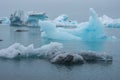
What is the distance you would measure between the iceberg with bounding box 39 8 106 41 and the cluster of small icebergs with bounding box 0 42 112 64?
9131mm

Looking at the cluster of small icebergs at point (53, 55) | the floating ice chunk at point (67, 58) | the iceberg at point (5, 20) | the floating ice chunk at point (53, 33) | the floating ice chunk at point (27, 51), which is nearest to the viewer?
the floating ice chunk at point (67, 58)

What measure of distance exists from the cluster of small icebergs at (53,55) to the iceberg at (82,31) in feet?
30.0

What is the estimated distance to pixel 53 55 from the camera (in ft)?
50.3

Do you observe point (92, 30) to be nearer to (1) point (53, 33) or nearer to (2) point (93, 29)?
(2) point (93, 29)

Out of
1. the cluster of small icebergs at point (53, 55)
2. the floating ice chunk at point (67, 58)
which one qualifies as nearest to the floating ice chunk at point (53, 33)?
the cluster of small icebergs at point (53, 55)

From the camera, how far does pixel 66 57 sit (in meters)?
14.5

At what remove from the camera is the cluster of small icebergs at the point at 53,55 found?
14.5 meters

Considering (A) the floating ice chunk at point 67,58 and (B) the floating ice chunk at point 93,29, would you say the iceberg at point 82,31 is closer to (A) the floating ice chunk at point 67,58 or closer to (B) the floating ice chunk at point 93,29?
(B) the floating ice chunk at point 93,29

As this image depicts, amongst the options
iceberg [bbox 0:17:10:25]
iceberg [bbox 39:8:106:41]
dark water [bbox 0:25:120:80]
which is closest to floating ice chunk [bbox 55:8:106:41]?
iceberg [bbox 39:8:106:41]

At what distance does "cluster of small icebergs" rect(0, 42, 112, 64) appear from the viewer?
570 inches

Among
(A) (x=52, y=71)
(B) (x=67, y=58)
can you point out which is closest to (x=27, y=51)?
(B) (x=67, y=58)

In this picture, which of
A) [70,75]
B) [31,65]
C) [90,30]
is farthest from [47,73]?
[90,30]

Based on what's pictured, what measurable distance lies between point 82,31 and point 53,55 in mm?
11185

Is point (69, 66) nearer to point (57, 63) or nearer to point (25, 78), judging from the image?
point (57, 63)
